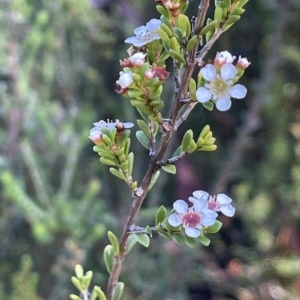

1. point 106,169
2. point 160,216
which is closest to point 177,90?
point 160,216

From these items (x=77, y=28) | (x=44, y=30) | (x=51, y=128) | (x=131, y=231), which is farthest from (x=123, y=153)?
(x=77, y=28)

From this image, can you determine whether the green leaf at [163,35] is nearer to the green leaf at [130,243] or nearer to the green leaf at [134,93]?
the green leaf at [134,93]

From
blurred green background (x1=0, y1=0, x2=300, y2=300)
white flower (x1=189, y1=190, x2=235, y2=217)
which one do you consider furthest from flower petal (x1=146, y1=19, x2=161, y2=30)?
blurred green background (x1=0, y1=0, x2=300, y2=300)

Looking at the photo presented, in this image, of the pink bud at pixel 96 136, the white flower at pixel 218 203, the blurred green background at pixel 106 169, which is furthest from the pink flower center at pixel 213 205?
the blurred green background at pixel 106 169

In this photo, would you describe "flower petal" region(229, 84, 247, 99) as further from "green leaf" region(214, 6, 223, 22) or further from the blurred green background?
the blurred green background

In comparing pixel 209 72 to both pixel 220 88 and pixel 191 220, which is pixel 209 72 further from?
pixel 191 220

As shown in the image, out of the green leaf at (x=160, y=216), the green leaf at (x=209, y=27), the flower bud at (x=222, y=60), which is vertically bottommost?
the green leaf at (x=160, y=216)

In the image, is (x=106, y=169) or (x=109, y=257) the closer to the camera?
(x=109, y=257)

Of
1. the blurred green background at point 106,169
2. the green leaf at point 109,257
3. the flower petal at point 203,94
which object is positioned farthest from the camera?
the blurred green background at point 106,169
